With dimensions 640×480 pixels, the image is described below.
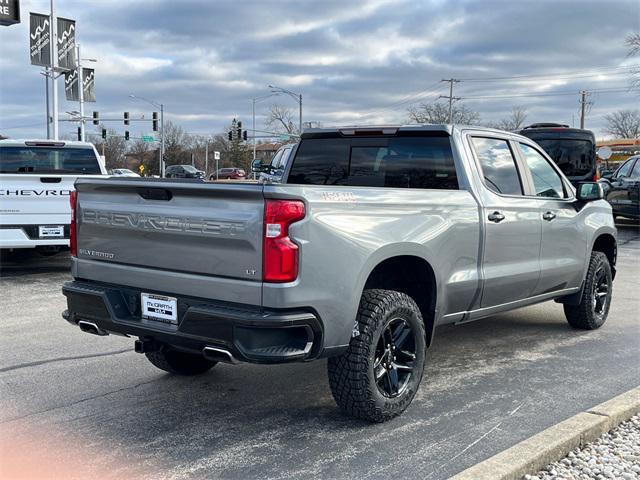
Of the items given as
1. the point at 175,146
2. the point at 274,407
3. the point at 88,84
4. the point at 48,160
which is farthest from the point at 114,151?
the point at 274,407

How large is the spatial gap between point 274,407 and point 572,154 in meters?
13.0

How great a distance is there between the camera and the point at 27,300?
8016mm

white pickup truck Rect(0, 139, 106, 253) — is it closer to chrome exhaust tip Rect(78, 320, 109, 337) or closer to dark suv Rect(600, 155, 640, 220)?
chrome exhaust tip Rect(78, 320, 109, 337)

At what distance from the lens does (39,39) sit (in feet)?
94.0

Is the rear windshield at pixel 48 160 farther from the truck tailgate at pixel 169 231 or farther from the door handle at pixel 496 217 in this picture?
the door handle at pixel 496 217

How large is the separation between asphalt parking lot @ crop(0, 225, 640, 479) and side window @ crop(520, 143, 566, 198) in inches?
56.2

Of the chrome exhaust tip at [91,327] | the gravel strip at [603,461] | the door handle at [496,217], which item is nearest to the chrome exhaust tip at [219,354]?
the chrome exhaust tip at [91,327]

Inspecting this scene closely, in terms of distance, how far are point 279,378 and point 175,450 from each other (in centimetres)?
146

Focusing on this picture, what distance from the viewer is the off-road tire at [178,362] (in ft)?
16.4

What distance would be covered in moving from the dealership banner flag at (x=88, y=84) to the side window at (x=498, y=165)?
37.4 metres

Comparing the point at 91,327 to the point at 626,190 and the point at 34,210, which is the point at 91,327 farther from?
the point at 626,190

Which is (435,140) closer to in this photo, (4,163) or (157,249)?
(157,249)

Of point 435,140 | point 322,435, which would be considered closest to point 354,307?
point 322,435

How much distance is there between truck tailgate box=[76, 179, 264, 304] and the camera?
3.55m
